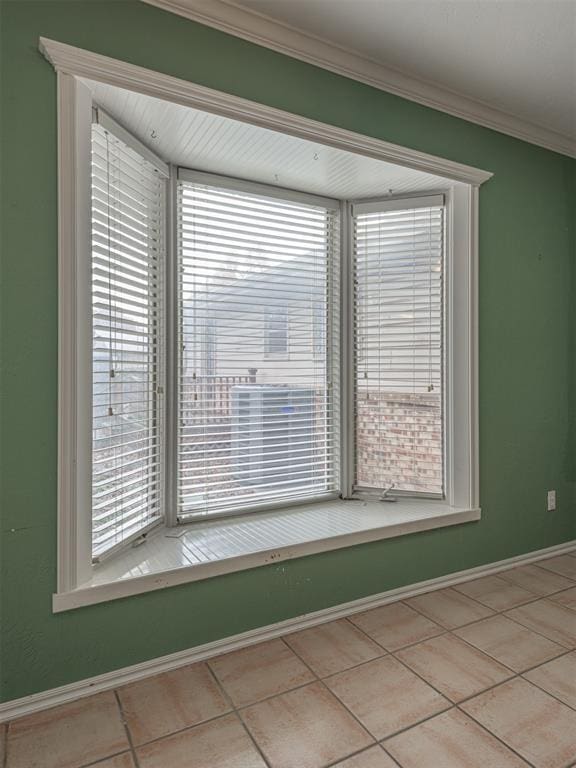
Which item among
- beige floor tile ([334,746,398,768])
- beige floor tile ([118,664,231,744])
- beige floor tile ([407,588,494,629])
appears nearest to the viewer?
beige floor tile ([334,746,398,768])

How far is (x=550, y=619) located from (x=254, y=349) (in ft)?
6.06

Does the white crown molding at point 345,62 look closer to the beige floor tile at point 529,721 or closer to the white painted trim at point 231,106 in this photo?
the white painted trim at point 231,106

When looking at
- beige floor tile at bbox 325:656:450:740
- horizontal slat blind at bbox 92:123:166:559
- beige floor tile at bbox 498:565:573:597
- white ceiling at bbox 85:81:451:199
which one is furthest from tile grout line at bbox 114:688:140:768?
white ceiling at bbox 85:81:451:199

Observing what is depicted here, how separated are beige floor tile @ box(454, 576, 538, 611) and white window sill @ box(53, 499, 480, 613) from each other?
328 mm

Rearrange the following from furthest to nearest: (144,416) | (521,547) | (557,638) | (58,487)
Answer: (521,547), (144,416), (557,638), (58,487)

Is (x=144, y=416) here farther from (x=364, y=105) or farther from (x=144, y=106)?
(x=364, y=105)

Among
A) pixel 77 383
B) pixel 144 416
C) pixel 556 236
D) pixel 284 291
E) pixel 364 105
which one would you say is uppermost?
pixel 364 105

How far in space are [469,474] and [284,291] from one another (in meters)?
1.38

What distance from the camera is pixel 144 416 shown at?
2.14 metres

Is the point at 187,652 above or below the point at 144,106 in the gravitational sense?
below

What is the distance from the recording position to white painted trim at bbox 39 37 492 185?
1577 millimetres

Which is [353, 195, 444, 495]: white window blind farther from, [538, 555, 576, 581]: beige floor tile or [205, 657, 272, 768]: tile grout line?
[205, 657, 272, 768]: tile grout line

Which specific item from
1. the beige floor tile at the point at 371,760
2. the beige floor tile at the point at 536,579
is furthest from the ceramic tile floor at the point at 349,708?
the beige floor tile at the point at 536,579

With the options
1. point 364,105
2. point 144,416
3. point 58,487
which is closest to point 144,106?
point 364,105
